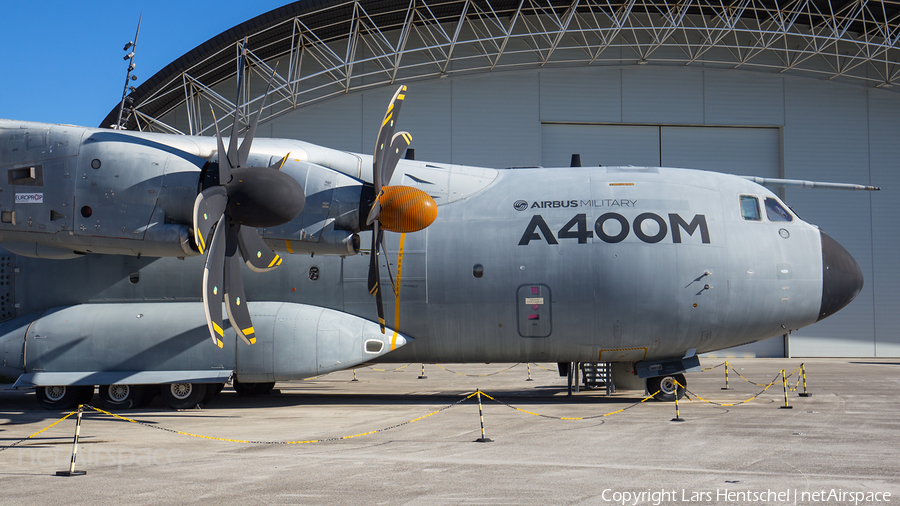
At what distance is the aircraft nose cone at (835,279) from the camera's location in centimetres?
1590

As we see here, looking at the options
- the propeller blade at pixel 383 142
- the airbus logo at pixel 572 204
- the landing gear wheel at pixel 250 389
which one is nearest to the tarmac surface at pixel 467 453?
the landing gear wheel at pixel 250 389

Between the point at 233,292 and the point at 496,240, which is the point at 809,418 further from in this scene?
the point at 233,292

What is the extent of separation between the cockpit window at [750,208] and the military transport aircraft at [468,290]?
34 millimetres

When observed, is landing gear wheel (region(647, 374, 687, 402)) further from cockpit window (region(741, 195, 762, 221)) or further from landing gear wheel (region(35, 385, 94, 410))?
landing gear wheel (region(35, 385, 94, 410))

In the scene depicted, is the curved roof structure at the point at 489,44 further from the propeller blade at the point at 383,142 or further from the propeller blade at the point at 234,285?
the propeller blade at the point at 234,285

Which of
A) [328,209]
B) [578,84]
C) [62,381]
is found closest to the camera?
[328,209]

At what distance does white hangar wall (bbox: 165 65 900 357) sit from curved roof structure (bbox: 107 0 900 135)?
847 mm

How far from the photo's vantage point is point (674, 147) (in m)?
35.4

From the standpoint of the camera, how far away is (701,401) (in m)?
17.0

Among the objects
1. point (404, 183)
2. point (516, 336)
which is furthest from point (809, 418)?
point (404, 183)

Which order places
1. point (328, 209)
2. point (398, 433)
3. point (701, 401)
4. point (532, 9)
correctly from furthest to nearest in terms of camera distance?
point (532, 9), point (701, 401), point (328, 209), point (398, 433)

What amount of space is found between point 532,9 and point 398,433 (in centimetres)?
2536

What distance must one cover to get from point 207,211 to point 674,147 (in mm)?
28920

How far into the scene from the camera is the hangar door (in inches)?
1380
